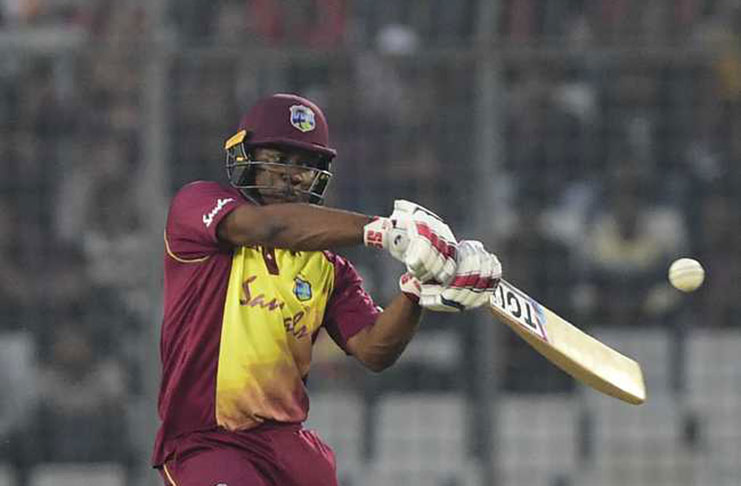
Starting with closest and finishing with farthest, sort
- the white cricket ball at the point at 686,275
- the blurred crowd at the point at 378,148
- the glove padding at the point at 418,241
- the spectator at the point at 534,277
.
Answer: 1. the glove padding at the point at 418,241
2. the white cricket ball at the point at 686,275
3. the blurred crowd at the point at 378,148
4. the spectator at the point at 534,277

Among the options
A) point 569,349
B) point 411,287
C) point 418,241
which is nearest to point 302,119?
point 411,287

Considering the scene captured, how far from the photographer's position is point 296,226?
3.75m

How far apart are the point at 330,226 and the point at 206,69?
3.56 metres

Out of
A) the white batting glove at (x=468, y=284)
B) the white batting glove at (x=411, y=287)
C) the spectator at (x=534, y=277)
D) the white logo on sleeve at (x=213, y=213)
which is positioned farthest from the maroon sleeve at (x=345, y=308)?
the spectator at (x=534, y=277)

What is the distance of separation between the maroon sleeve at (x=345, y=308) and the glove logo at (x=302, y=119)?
0.39 m

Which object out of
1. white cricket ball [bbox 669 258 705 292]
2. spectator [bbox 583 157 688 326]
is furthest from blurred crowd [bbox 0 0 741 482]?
white cricket ball [bbox 669 258 705 292]

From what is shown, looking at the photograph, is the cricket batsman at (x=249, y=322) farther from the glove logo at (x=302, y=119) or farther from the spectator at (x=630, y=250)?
the spectator at (x=630, y=250)

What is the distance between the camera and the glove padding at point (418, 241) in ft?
11.5

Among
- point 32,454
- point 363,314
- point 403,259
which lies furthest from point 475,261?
point 32,454

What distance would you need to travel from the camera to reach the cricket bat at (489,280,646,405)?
13.7ft

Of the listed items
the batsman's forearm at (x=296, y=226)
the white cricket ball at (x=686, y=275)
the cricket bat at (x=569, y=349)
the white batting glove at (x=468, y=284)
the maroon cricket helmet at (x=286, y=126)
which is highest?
the maroon cricket helmet at (x=286, y=126)

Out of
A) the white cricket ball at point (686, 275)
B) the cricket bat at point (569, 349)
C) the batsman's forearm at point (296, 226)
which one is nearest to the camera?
the batsman's forearm at point (296, 226)

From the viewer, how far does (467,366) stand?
7.12 m

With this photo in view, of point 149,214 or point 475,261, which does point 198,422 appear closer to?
point 475,261
